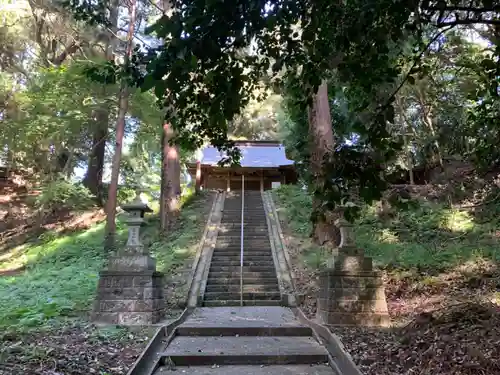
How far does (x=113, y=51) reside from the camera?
49.2ft

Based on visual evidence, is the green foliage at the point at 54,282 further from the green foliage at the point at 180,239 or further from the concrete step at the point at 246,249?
the concrete step at the point at 246,249

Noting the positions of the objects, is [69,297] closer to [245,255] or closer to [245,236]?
[245,255]

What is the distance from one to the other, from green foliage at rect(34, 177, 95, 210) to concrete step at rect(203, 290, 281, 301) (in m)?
8.24

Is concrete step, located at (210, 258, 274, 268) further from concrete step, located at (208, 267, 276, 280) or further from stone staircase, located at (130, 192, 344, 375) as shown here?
concrete step, located at (208, 267, 276, 280)

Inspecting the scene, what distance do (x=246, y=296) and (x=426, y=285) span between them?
3.72 m

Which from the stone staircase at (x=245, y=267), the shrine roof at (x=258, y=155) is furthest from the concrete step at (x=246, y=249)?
the shrine roof at (x=258, y=155)

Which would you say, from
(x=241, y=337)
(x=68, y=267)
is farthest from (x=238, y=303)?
(x=68, y=267)

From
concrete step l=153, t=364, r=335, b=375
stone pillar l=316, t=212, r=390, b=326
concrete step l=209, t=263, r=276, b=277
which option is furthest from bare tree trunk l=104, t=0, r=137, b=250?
concrete step l=153, t=364, r=335, b=375

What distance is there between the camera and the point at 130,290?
669 cm

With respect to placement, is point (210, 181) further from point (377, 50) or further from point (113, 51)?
point (377, 50)

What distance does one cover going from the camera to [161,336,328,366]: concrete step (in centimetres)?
516

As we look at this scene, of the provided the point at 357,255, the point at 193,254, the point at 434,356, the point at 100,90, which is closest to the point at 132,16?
the point at 100,90

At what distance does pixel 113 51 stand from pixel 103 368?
1317 centimetres

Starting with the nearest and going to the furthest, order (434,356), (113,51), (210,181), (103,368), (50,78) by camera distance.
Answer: (434,356) → (103,368) → (50,78) → (113,51) → (210,181)
